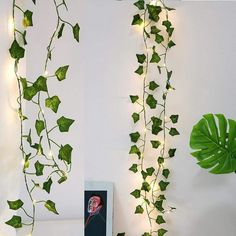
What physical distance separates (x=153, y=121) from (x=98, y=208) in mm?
529

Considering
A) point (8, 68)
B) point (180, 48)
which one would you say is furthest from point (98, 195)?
point (180, 48)

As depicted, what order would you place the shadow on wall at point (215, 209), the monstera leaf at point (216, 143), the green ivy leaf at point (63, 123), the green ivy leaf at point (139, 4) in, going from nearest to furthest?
the green ivy leaf at point (63, 123) < the monstera leaf at point (216, 143) < the green ivy leaf at point (139, 4) < the shadow on wall at point (215, 209)

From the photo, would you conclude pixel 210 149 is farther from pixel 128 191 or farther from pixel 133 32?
pixel 133 32

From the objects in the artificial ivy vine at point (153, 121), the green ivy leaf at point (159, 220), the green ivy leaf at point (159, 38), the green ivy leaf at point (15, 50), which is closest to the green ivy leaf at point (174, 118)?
the artificial ivy vine at point (153, 121)

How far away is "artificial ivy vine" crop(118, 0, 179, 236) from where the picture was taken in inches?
60.8

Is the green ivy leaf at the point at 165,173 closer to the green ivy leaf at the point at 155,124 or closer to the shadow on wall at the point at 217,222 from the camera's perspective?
the green ivy leaf at the point at 155,124

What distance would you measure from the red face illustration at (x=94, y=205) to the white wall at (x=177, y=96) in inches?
4.0

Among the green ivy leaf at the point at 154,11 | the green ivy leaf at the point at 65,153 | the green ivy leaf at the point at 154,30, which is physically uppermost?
the green ivy leaf at the point at 154,11

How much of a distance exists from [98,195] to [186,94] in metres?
0.70

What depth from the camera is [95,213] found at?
5.03ft

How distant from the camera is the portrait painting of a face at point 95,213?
1.53m

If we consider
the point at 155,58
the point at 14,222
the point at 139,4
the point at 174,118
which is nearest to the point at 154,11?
the point at 139,4

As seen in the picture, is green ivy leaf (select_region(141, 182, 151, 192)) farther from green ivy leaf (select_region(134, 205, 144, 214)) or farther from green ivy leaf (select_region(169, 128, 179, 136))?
green ivy leaf (select_region(169, 128, 179, 136))

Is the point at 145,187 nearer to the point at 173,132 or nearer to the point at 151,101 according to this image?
the point at 173,132
